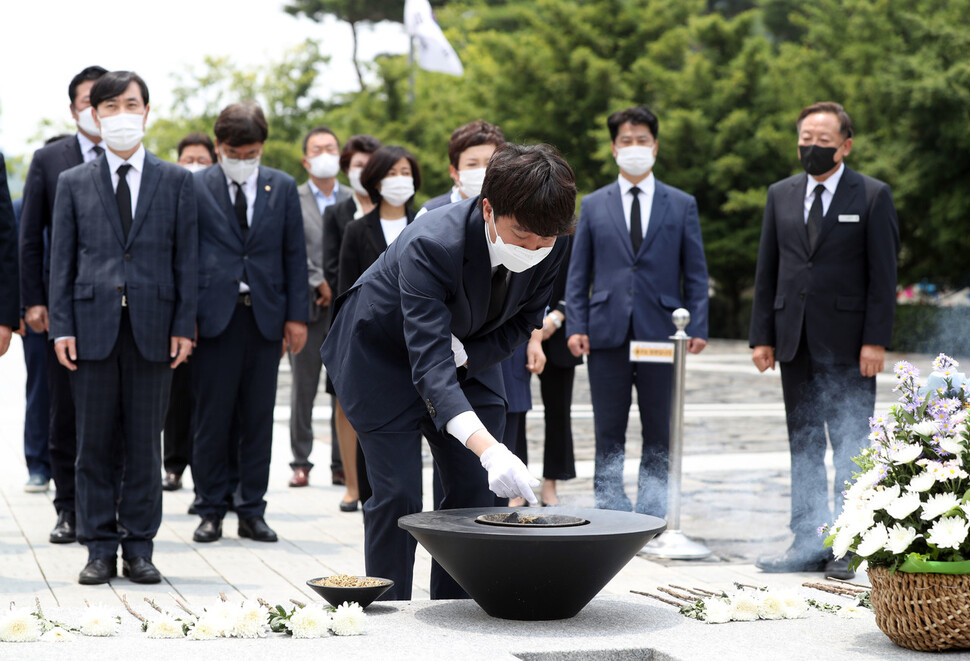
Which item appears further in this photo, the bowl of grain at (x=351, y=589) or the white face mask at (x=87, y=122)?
the white face mask at (x=87, y=122)

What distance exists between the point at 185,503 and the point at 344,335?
12.5 feet

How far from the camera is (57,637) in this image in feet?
10.9

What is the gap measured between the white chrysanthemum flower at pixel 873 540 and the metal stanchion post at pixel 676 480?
8.15 feet

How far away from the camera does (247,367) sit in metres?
6.22

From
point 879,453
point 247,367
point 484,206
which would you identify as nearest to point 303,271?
point 247,367

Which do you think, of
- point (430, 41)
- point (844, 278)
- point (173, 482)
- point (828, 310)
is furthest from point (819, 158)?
point (430, 41)

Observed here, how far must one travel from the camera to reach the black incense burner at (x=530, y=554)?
131 inches

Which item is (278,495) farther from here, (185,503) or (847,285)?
(847,285)

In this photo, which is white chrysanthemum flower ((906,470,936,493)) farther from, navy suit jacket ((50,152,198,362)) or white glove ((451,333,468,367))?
navy suit jacket ((50,152,198,362))

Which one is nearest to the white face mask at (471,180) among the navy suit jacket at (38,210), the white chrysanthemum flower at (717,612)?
the navy suit jacket at (38,210)

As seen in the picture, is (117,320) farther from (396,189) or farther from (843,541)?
(843,541)

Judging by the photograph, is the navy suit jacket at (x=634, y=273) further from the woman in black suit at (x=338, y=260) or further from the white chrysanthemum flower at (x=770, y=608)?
the white chrysanthemum flower at (x=770, y=608)

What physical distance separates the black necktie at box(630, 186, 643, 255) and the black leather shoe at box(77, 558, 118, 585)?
118 inches

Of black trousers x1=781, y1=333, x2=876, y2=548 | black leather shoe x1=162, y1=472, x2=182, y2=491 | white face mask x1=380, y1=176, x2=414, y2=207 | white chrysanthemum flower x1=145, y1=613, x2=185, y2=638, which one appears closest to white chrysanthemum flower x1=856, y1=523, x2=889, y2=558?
white chrysanthemum flower x1=145, y1=613, x2=185, y2=638
